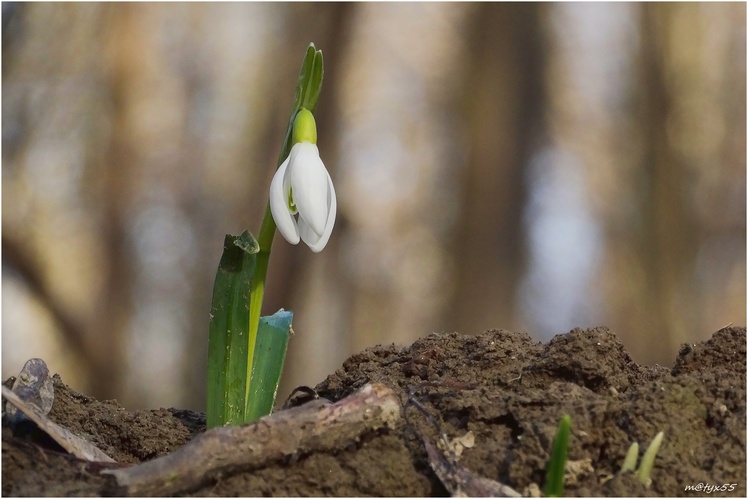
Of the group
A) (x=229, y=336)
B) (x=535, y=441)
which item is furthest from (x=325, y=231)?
(x=535, y=441)

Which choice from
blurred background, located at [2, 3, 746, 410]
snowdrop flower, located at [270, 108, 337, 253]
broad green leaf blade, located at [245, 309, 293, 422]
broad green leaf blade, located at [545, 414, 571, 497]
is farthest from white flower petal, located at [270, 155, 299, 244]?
blurred background, located at [2, 3, 746, 410]

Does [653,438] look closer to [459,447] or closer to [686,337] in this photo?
[459,447]

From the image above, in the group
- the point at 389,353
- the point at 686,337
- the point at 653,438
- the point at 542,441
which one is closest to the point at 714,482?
the point at 653,438

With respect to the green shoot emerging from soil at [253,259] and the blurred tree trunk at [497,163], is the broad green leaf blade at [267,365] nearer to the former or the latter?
the green shoot emerging from soil at [253,259]

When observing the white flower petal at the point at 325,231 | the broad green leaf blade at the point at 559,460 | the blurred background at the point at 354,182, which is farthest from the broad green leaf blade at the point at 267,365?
the blurred background at the point at 354,182

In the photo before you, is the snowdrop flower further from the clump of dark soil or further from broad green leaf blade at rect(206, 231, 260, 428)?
the clump of dark soil

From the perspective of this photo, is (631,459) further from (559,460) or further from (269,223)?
(269,223)
